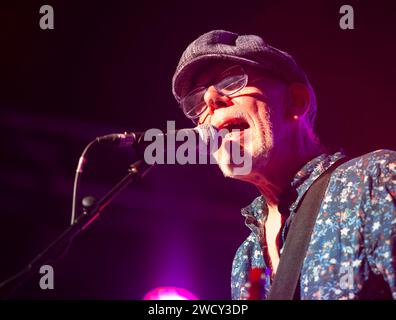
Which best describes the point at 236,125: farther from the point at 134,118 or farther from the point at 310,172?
the point at 134,118

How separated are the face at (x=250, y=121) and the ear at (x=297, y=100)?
7 cm

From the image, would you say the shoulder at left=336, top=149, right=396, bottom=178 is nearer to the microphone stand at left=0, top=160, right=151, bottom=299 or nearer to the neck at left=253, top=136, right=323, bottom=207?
the neck at left=253, top=136, right=323, bottom=207

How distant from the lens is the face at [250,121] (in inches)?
101

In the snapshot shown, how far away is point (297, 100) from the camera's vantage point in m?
2.79

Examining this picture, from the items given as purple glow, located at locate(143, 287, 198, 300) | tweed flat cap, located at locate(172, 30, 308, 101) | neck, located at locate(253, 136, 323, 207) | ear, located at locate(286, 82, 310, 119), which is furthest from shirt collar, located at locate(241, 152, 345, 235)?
purple glow, located at locate(143, 287, 198, 300)

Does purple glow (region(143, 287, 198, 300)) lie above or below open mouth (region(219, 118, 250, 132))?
below

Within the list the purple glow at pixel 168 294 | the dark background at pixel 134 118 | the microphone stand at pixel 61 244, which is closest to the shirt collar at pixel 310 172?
the microphone stand at pixel 61 244

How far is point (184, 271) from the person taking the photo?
459cm

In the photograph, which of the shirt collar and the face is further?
the face

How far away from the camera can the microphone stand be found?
1751 millimetres

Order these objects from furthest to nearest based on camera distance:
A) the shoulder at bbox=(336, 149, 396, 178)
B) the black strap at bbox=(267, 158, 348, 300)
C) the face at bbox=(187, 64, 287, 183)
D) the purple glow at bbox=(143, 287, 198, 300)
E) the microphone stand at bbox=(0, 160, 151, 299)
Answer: the purple glow at bbox=(143, 287, 198, 300) → the face at bbox=(187, 64, 287, 183) → the black strap at bbox=(267, 158, 348, 300) → the shoulder at bbox=(336, 149, 396, 178) → the microphone stand at bbox=(0, 160, 151, 299)

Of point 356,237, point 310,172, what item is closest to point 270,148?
point 310,172
